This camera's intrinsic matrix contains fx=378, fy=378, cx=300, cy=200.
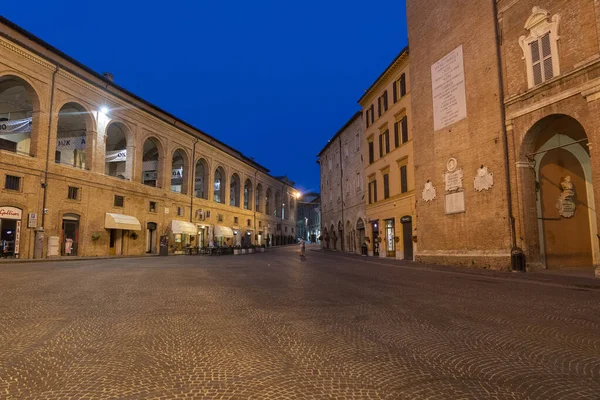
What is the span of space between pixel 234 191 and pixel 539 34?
4448 centimetres

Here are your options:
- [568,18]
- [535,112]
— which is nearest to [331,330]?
[535,112]

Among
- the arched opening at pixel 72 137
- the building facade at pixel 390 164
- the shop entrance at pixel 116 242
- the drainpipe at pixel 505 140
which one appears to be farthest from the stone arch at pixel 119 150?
the drainpipe at pixel 505 140

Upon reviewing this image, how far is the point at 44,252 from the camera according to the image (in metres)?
24.3

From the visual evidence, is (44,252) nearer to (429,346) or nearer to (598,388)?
(429,346)

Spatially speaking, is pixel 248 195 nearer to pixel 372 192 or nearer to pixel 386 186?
pixel 372 192

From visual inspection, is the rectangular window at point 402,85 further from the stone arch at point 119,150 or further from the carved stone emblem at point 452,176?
the stone arch at point 119,150

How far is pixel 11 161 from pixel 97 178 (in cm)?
682

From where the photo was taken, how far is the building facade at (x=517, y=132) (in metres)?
13.6

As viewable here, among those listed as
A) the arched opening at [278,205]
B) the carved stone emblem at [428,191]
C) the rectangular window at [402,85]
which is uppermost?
the rectangular window at [402,85]

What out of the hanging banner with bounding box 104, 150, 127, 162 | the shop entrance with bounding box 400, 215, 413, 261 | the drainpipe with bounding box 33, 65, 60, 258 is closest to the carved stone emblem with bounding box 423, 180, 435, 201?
the shop entrance with bounding box 400, 215, 413, 261

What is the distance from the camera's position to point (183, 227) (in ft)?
Result: 126

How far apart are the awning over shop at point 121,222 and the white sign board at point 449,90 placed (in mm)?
24429

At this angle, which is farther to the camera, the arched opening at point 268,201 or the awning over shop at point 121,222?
the arched opening at point 268,201

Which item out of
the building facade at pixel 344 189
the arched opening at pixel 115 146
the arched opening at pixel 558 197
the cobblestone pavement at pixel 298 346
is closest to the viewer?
the cobblestone pavement at pixel 298 346
